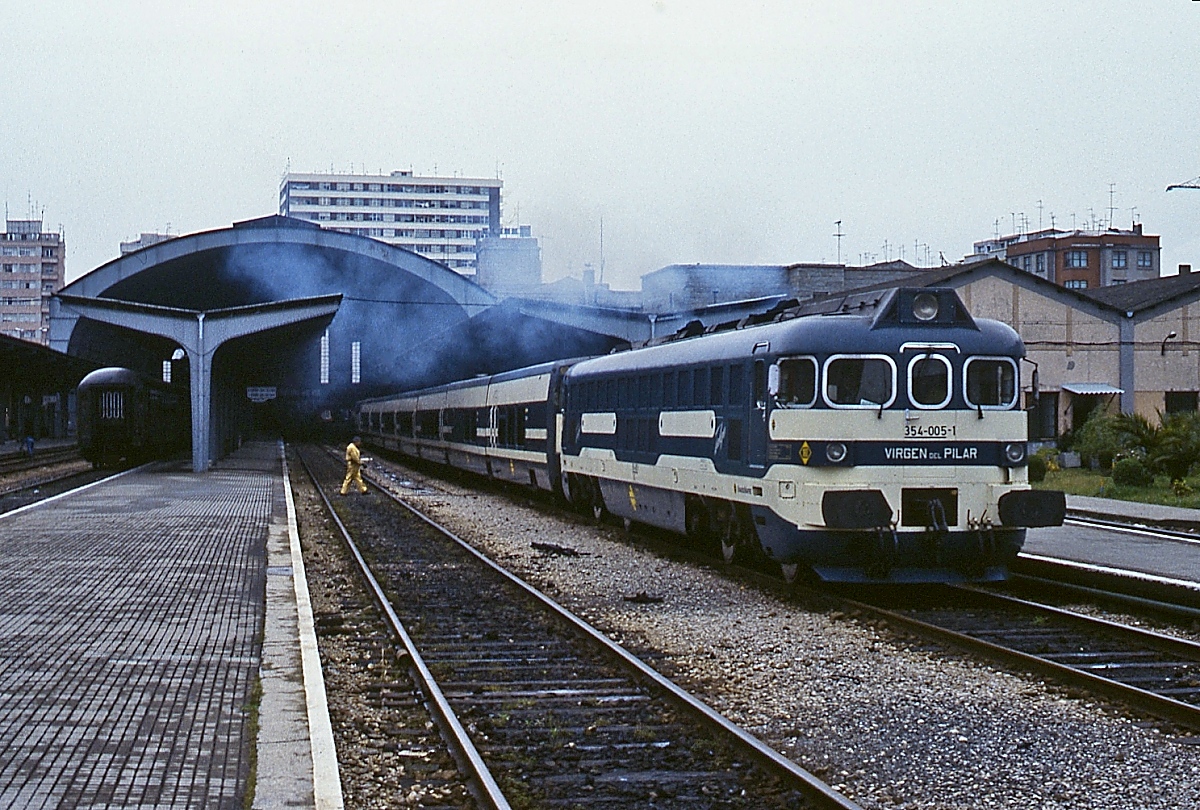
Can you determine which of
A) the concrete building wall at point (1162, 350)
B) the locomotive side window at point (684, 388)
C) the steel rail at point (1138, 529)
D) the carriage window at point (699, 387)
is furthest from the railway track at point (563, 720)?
the concrete building wall at point (1162, 350)

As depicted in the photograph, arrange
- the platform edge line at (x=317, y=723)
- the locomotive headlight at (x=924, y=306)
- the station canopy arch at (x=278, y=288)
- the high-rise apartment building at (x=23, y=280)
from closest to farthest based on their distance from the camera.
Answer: the platform edge line at (x=317, y=723), the locomotive headlight at (x=924, y=306), the station canopy arch at (x=278, y=288), the high-rise apartment building at (x=23, y=280)

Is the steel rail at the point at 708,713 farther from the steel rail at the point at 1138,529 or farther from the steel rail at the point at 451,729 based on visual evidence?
the steel rail at the point at 1138,529

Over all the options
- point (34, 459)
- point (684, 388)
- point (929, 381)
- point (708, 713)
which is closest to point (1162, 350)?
point (684, 388)

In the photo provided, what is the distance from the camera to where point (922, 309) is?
12.9 metres

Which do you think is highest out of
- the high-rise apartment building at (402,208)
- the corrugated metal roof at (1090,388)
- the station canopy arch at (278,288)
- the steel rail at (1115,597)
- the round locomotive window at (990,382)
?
the high-rise apartment building at (402,208)

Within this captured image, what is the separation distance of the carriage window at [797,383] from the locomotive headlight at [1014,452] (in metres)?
1.87

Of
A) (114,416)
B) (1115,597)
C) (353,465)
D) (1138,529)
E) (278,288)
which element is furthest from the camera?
(278,288)

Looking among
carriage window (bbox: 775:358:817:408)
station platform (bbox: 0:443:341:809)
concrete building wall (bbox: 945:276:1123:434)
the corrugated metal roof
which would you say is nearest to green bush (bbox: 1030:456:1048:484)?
concrete building wall (bbox: 945:276:1123:434)

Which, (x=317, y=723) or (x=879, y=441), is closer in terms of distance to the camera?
(x=317, y=723)

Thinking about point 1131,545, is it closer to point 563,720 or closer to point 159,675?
point 563,720

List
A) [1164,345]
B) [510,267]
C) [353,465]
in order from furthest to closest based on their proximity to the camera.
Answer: [510,267] → [1164,345] → [353,465]

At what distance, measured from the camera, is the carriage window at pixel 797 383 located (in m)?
12.5

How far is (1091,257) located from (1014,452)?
93.1m

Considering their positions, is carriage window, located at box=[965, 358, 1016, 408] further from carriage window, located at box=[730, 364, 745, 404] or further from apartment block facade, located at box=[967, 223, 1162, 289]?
apartment block facade, located at box=[967, 223, 1162, 289]
